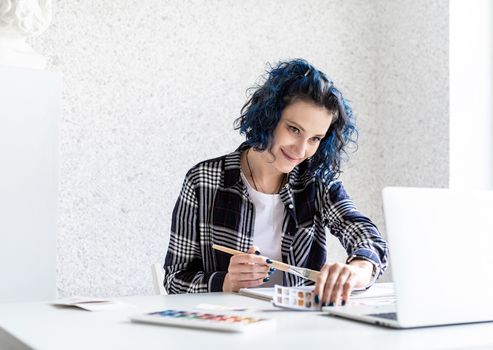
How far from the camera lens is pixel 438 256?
1162 mm

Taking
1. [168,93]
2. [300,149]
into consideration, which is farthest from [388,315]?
[168,93]

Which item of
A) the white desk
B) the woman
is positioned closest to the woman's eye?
the woman

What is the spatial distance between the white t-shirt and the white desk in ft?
2.11

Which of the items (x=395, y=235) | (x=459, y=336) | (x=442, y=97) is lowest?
(x=459, y=336)

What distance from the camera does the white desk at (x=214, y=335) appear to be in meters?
1.00

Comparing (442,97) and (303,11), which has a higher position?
(303,11)

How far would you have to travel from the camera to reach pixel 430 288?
114cm

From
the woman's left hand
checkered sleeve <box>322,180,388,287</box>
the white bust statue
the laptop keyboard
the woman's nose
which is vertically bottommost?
the laptop keyboard

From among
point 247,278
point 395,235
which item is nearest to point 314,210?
point 247,278

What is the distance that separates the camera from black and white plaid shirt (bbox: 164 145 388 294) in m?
1.93

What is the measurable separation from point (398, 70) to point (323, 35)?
0.36m

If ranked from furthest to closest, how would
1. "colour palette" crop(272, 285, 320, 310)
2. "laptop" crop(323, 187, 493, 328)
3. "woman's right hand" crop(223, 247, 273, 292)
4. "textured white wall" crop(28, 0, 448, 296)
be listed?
"textured white wall" crop(28, 0, 448, 296), "woman's right hand" crop(223, 247, 273, 292), "colour palette" crop(272, 285, 320, 310), "laptop" crop(323, 187, 493, 328)

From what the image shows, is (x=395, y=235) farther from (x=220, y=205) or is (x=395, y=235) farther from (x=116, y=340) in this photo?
(x=220, y=205)

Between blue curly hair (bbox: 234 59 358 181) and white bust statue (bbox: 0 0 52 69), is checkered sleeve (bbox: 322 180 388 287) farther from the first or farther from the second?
white bust statue (bbox: 0 0 52 69)
